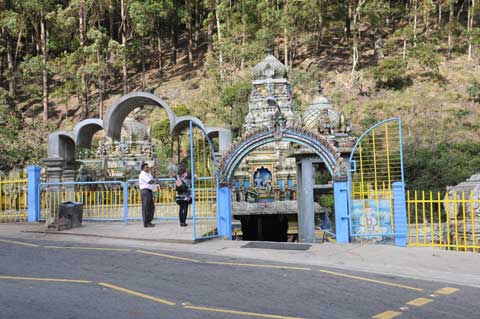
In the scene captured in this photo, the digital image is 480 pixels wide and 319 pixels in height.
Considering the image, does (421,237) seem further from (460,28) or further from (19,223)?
(460,28)

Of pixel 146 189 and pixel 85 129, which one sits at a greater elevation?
pixel 85 129

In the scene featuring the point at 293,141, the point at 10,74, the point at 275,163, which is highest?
the point at 10,74

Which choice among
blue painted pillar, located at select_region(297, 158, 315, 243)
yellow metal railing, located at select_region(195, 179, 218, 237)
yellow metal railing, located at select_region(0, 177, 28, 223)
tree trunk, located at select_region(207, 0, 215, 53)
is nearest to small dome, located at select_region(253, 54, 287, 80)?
yellow metal railing, located at select_region(0, 177, 28, 223)

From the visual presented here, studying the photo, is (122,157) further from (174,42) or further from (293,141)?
(174,42)

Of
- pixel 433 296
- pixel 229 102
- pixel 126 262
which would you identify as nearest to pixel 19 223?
pixel 126 262

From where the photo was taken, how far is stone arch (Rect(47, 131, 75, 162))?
20172 millimetres

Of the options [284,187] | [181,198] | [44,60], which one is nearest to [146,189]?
[181,198]

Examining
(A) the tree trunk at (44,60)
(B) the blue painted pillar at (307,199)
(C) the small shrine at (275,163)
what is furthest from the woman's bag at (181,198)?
(A) the tree trunk at (44,60)

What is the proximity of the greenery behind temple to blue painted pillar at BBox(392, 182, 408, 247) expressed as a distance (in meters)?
26.9

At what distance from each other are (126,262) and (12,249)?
315 centimetres

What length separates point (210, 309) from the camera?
6.91 m

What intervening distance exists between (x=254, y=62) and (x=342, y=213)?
3732cm

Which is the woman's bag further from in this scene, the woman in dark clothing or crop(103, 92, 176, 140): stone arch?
crop(103, 92, 176, 140): stone arch

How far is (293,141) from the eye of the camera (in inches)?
539
